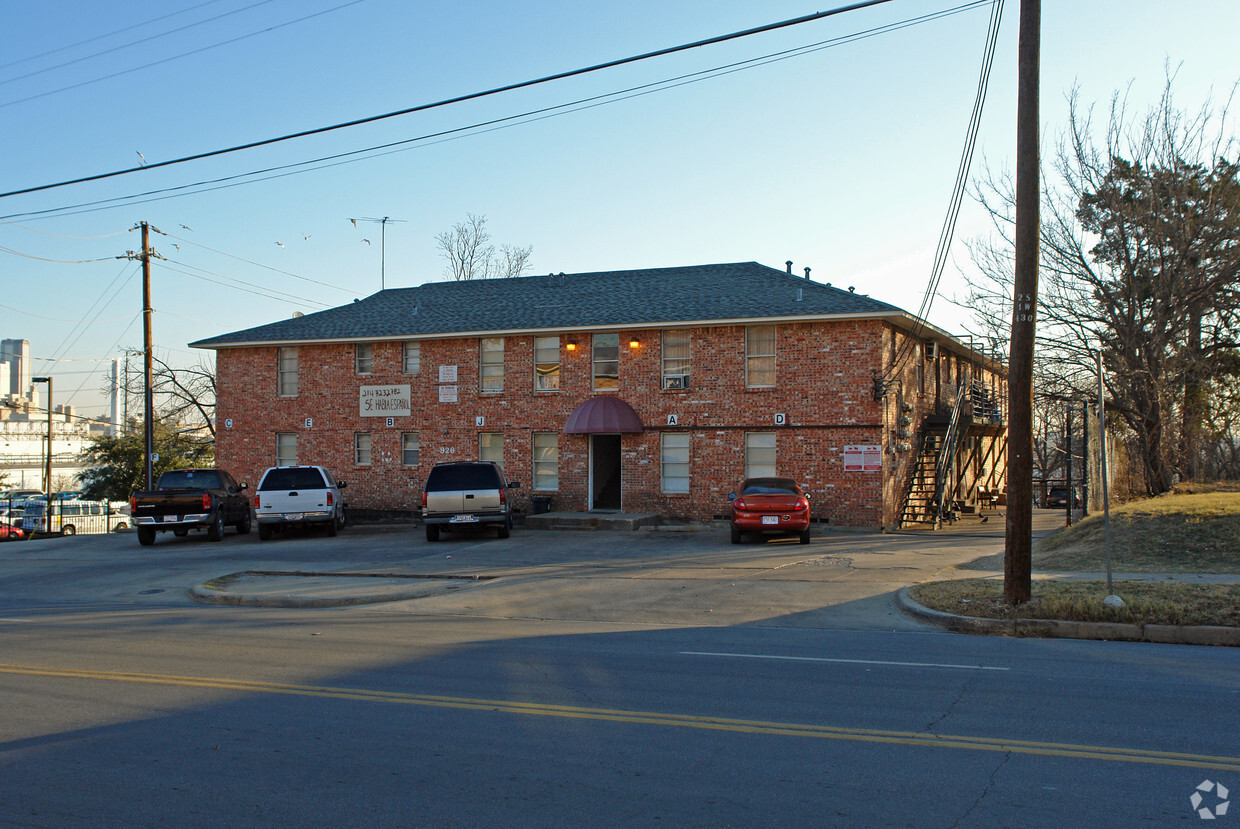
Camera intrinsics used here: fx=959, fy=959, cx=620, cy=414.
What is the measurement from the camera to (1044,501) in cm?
3841

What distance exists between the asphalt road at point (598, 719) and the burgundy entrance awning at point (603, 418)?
13186mm

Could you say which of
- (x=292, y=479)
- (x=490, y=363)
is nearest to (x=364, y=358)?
(x=490, y=363)

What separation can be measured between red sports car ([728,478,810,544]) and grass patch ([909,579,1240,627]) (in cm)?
798

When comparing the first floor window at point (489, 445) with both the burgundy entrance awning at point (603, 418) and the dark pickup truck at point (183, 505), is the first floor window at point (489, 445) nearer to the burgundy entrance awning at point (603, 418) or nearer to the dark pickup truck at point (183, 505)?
the burgundy entrance awning at point (603, 418)

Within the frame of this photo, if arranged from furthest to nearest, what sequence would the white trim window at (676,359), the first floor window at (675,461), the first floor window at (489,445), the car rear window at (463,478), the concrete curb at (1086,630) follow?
1. the first floor window at (489,445)
2. the white trim window at (676,359)
3. the first floor window at (675,461)
4. the car rear window at (463,478)
5. the concrete curb at (1086,630)

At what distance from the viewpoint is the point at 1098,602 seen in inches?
441

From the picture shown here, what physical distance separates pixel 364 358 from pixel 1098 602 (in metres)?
24.3

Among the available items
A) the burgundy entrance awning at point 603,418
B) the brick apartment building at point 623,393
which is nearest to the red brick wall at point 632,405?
the brick apartment building at point 623,393

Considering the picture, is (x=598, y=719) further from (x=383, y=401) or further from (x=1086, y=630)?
(x=383, y=401)

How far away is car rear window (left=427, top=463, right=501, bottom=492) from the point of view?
Answer: 22859 millimetres

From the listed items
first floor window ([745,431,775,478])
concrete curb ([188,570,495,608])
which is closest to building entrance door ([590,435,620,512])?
first floor window ([745,431,775,478])

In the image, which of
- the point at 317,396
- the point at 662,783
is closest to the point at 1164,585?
the point at 662,783

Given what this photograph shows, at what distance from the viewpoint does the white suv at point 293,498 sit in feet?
80.5

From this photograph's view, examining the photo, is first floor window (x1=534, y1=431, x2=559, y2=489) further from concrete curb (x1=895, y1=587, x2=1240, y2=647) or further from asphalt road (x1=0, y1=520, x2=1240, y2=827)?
concrete curb (x1=895, y1=587, x2=1240, y2=647)
